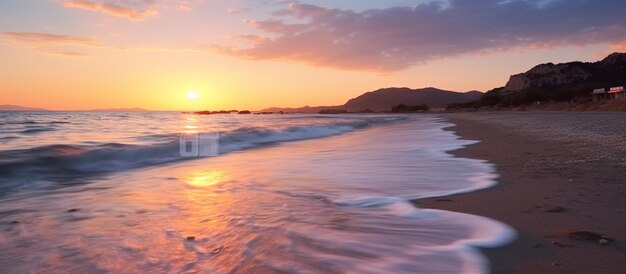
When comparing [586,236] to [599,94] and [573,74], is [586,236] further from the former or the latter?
[573,74]

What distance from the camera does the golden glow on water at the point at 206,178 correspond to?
635 cm

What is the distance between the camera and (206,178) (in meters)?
6.89

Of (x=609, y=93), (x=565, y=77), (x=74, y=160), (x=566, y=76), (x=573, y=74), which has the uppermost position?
(x=573, y=74)

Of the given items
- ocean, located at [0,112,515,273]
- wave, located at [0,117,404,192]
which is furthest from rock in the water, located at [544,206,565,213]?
wave, located at [0,117,404,192]

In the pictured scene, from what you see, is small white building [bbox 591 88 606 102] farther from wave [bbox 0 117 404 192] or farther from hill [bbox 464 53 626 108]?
wave [bbox 0 117 404 192]

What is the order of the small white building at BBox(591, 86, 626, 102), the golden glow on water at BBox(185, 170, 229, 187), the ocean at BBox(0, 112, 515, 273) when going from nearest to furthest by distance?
the ocean at BBox(0, 112, 515, 273)
the golden glow on water at BBox(185, 170, 229, 187)
the small white building at BBox(591, 86, 626, 102)

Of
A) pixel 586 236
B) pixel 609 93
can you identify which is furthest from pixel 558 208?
pixel 609 93

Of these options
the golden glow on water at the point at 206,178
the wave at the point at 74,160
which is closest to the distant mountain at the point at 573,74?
the wave at the point at 74,160

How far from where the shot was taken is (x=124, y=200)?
16.6 ft

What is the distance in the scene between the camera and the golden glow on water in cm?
635

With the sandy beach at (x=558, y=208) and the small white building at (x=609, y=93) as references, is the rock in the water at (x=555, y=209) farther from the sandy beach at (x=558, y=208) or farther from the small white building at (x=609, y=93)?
the small white building at (x=609, y=93)

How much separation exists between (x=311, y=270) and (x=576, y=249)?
5.37 feet

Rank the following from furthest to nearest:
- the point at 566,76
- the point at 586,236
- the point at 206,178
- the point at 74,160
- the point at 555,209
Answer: the point at 566,76
the point at 74,160
the point at 206,178
the point at 555,209
the point at 586,236

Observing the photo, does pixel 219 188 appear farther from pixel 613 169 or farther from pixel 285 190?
pixel 613 169
